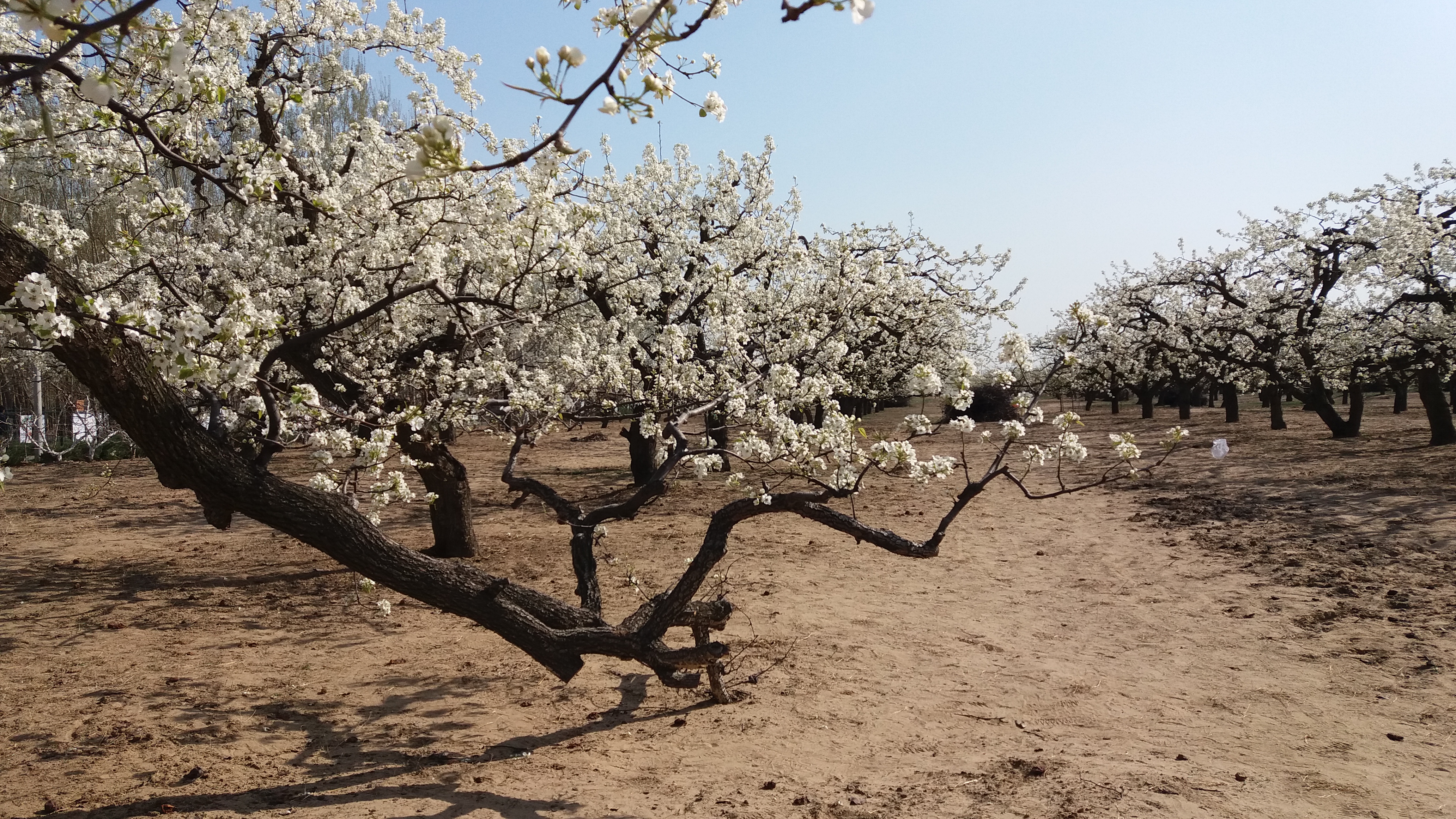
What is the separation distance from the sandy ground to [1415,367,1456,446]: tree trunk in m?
6.85

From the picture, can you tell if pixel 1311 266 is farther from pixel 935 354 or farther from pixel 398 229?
pixel 398 229

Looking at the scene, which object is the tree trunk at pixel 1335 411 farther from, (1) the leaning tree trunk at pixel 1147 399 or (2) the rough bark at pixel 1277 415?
(1) the leaning tree trunk at pixel 1147 399

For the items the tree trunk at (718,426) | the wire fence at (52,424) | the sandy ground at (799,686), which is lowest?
the sandy ground at (799,686)

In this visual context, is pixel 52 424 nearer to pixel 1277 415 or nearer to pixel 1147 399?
pixel 1277 415

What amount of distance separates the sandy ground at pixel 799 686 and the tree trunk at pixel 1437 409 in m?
6.85

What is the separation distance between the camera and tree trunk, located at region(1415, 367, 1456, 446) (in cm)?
1673

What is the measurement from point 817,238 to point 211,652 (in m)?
13.6

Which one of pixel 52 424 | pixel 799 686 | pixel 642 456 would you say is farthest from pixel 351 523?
pixel 52 424

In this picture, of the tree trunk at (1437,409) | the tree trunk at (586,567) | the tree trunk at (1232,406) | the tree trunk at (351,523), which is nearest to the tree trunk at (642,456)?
the tree trunk at (586,567)

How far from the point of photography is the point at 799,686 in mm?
6168

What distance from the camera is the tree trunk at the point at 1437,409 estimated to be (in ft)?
54.9

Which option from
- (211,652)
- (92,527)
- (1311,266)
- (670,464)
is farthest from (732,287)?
(1311,266)

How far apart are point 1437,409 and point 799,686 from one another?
676 inches

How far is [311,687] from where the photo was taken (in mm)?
6188
